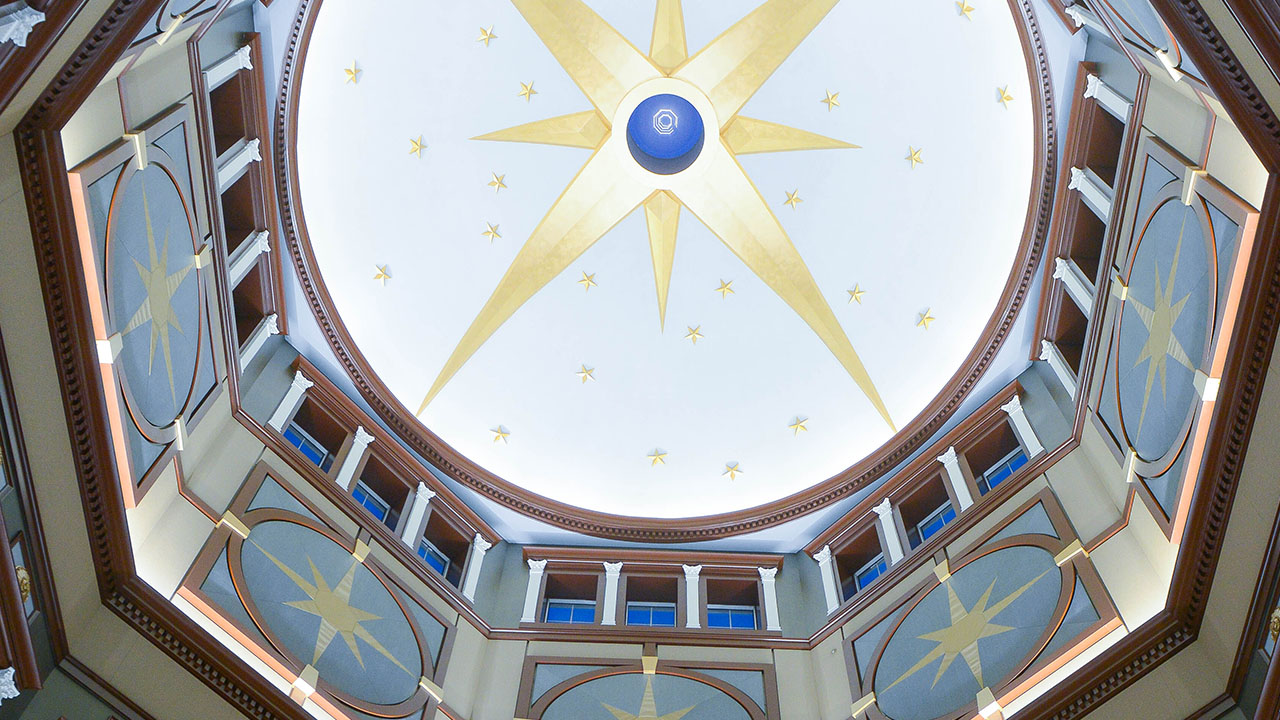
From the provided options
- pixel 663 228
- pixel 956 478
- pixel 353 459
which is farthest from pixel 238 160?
pixel 956 478

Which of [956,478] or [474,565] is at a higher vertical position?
[956,478]

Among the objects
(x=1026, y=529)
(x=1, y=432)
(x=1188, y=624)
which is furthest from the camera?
(x=1026, y=529)

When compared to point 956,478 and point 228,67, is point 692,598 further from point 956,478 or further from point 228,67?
point 228,67

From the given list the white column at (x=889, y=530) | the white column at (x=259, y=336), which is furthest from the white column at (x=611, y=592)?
the white column at (x=259, y=336)

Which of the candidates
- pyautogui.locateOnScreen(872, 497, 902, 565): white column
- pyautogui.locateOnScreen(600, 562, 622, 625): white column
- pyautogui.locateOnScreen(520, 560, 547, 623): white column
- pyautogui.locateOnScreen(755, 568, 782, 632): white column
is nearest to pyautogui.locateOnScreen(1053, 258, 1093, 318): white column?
pyautogui.locateOnScreen(872, 497, 902, 565): white column

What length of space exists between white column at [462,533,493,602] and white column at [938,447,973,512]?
886 centimetres

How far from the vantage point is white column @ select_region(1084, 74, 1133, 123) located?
13812mm

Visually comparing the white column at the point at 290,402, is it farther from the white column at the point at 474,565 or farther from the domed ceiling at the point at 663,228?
the white column at the point at 474,565

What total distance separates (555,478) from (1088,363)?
448 inches

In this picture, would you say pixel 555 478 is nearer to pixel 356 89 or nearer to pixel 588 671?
pixel 588 671

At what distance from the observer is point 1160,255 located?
12.5 meters

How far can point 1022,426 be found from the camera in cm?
1694

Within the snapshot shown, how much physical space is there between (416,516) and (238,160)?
705cm

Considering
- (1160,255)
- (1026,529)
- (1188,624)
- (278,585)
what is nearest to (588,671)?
(278,585)
